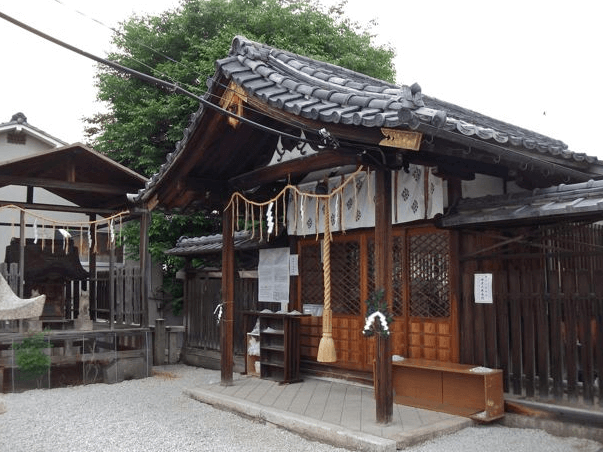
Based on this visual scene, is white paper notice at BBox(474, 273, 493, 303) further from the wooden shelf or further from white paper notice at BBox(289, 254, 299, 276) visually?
white paper notice at BBox(289, 254, 299, 276)

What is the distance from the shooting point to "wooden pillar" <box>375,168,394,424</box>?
6.73 metres

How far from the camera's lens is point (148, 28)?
20.5 meters

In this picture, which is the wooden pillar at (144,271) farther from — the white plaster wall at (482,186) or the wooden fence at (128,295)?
the white plaster wall at (482,186)

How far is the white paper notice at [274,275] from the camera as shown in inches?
438

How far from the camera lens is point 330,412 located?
765 cm

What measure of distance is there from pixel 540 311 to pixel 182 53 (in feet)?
51.1

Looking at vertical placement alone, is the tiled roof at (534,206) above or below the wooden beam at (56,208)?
below

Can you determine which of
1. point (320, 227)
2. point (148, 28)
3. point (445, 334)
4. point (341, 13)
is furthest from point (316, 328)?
point (341, 13)

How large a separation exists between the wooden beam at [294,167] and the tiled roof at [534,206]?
1611 millimetres

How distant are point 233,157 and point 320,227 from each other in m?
1.89

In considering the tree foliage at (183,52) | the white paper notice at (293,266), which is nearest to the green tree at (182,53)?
the tree foliage at (183,52)

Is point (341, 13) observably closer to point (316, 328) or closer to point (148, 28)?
point (148, 28)

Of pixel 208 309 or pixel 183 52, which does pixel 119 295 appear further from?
pixel 183 52

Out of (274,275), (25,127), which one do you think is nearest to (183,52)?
(25,127)
